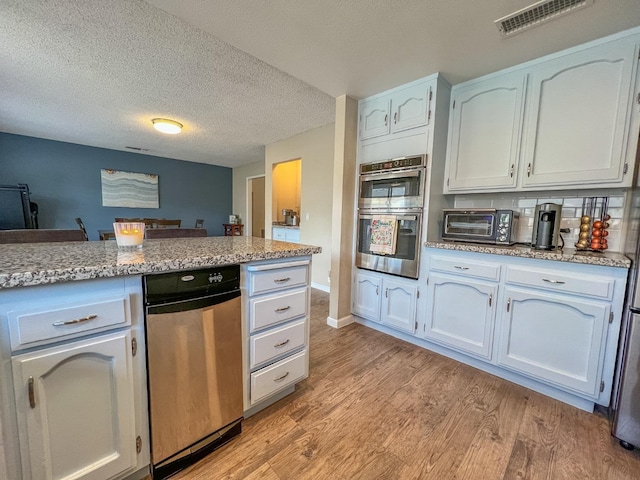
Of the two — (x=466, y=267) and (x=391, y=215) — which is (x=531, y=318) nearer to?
(x=466, y=267)

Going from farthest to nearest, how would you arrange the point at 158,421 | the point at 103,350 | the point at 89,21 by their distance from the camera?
the point at 89,21 → the point at 158,421 → the point at 103,350

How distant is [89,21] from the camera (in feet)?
5.67

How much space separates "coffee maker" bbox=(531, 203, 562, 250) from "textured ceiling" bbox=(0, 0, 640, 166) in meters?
1.05

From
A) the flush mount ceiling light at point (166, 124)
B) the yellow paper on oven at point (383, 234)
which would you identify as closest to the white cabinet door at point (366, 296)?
the yellow paper on oven at point (383, 234)

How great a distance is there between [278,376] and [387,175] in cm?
183

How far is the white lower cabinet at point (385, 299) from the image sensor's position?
2236 mm

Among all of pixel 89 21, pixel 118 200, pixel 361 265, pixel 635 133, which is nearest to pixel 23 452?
pixel 361 265

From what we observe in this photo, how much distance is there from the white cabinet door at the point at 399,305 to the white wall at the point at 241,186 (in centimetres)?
511

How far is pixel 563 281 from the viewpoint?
1.53 m

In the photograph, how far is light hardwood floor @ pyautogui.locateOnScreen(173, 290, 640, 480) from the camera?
3.73 ft

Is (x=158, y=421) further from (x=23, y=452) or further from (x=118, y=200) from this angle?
(x=118, y=200)

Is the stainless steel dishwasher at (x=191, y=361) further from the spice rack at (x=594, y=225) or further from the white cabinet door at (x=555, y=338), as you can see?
the spice rack at (x=594, y=225)

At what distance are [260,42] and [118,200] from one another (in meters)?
5.55

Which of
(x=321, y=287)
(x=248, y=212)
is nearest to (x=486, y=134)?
(x=321, y=287)
